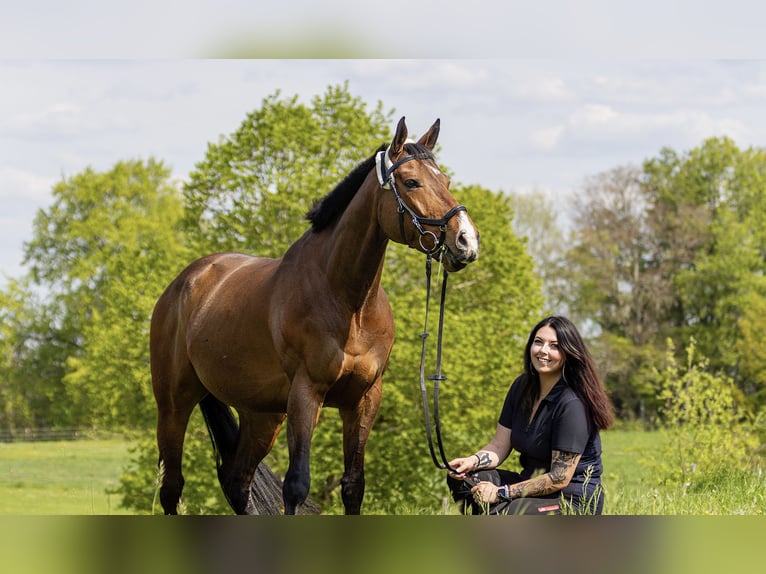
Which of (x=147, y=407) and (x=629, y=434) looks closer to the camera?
(x=147, y=407)

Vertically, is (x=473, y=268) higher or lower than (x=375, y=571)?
higher

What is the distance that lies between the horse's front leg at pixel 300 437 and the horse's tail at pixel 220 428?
1.56m

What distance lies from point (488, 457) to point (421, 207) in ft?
4.39

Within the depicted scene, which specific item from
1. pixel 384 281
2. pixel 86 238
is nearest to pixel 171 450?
pixel 384 281

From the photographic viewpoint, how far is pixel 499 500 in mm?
3943

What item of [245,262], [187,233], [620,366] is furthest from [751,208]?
[245,262]

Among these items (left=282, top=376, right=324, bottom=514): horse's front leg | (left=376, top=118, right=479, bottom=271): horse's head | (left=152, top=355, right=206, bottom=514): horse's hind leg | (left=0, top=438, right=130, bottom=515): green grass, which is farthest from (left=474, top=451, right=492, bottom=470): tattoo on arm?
(left=0, top=438, right=130, bottom=515): green grass

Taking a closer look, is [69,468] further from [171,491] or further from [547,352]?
[547,352]

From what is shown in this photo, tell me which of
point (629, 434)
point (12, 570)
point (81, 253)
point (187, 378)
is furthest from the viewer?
point (81, 253)

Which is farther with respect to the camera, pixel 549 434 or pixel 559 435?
pixel 549 434

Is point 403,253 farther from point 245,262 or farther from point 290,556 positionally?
point 290,556

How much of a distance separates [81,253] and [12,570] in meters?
31.3

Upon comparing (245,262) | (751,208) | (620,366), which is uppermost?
(751,208)

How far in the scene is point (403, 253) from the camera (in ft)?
43.1
